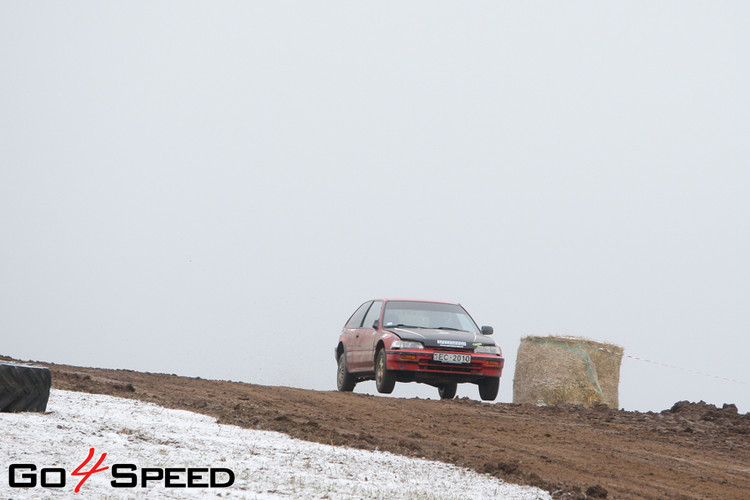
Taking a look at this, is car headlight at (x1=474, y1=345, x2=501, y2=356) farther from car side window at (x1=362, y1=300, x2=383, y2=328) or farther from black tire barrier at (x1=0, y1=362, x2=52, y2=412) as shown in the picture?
black tire barrier at (x1=0, y1=362, x2=52, y2=412)

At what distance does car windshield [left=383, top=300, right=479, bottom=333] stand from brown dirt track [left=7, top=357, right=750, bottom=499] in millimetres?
1246

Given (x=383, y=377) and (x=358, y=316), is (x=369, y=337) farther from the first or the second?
(x=358, y=316)

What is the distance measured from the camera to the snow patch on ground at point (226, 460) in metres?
5.91

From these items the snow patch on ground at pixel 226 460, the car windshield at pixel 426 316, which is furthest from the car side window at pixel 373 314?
the snow patch on ground at pixel 226 460

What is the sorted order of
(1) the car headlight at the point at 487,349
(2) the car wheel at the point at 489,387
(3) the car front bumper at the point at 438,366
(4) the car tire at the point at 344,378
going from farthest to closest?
(4) the car tire at the point at 344,378 → (2) the car wheel at the point at 489,387 → (1) the car headlight at the point at 487,349 → (3) the car front bumper at the point at 438,366

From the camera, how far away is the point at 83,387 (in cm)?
1090

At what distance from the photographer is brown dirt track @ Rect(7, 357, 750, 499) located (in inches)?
298

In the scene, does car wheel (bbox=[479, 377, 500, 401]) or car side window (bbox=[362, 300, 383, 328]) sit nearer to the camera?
car wheel (bbox=[479, 377, 500, 401])

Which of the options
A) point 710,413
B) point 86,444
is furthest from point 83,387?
point 710,413

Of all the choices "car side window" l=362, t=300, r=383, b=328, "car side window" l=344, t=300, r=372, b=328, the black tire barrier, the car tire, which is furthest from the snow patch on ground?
"car side window" l=344, t=300, r=372, b=328

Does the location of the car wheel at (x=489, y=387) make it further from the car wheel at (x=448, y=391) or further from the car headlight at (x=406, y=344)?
the car headlight at (x=406, y=344)

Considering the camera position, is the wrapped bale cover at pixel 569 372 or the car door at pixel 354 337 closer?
the wrapped bale cover at pixel 569 372

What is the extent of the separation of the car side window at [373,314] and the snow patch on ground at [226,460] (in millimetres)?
6766

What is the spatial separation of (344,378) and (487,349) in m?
2.92
